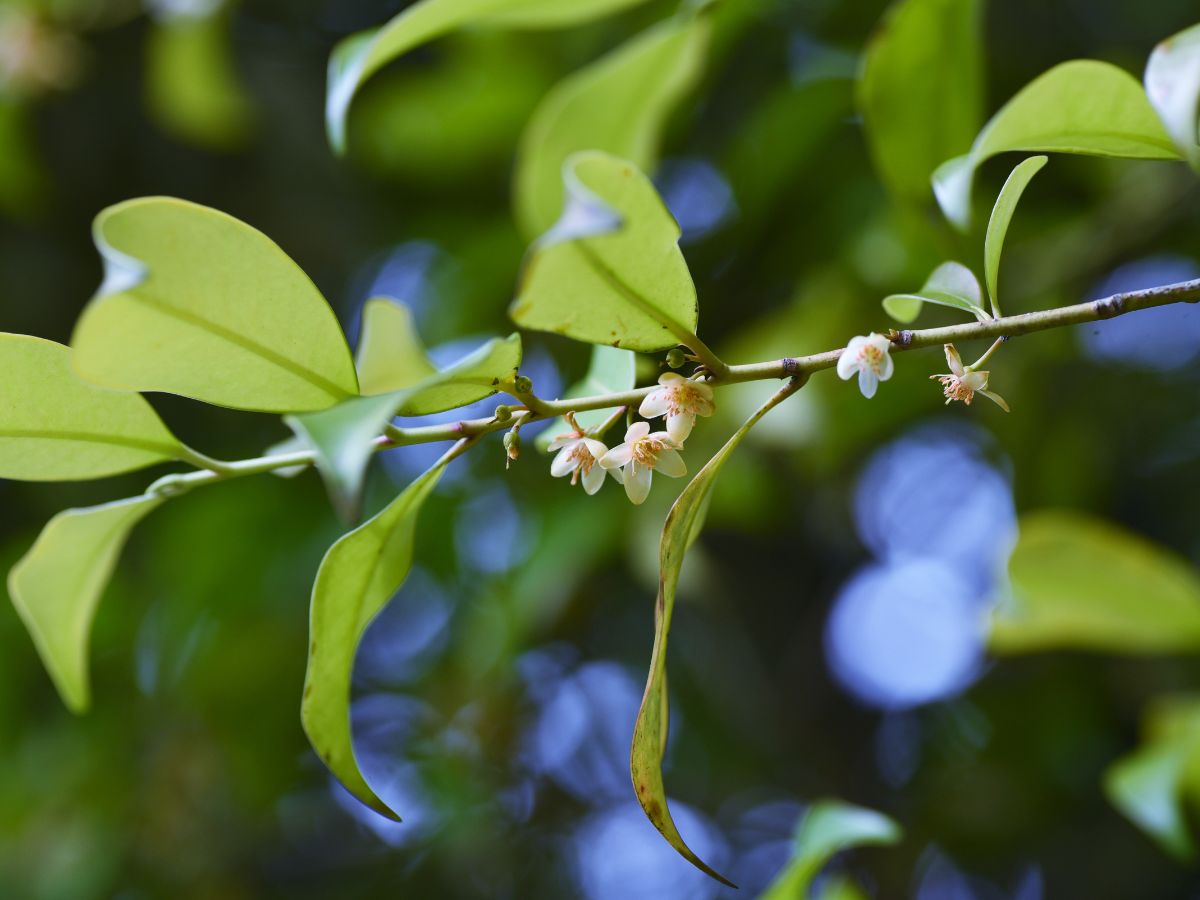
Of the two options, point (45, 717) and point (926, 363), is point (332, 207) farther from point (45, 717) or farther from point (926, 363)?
point (45, 717)

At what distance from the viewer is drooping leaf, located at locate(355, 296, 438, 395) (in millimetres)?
433

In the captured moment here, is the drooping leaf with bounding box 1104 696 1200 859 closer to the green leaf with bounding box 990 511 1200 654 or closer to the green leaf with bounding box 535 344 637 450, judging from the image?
the green leaf with bounding box 990 511 1200 654

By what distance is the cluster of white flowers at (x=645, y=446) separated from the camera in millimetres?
409

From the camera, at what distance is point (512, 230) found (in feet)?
4.07

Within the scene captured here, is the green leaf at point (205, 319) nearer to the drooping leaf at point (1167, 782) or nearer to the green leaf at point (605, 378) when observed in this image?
the green leaf at point (605, 378)

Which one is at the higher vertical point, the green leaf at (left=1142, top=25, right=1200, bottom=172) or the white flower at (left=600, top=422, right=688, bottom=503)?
the green leaf at (left=1142, top=25, right=1200, bottom=172)

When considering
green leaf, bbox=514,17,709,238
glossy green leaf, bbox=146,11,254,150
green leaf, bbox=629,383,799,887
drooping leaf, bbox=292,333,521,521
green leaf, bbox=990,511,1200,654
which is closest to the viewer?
drooping leaf, bbox=292,333,521,521

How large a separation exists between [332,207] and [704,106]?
0.53 meters

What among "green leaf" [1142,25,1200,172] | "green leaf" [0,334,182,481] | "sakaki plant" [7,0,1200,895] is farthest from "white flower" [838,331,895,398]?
"green leaf" [0,334,182,481]

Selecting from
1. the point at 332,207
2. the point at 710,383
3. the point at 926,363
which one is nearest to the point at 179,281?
the point at 710,383

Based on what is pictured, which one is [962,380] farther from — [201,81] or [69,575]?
[201,81]

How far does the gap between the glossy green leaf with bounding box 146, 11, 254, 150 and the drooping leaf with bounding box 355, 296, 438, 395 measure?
933 millimetres

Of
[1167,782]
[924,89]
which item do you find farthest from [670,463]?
[1167,782]

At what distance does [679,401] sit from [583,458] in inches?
1.9
